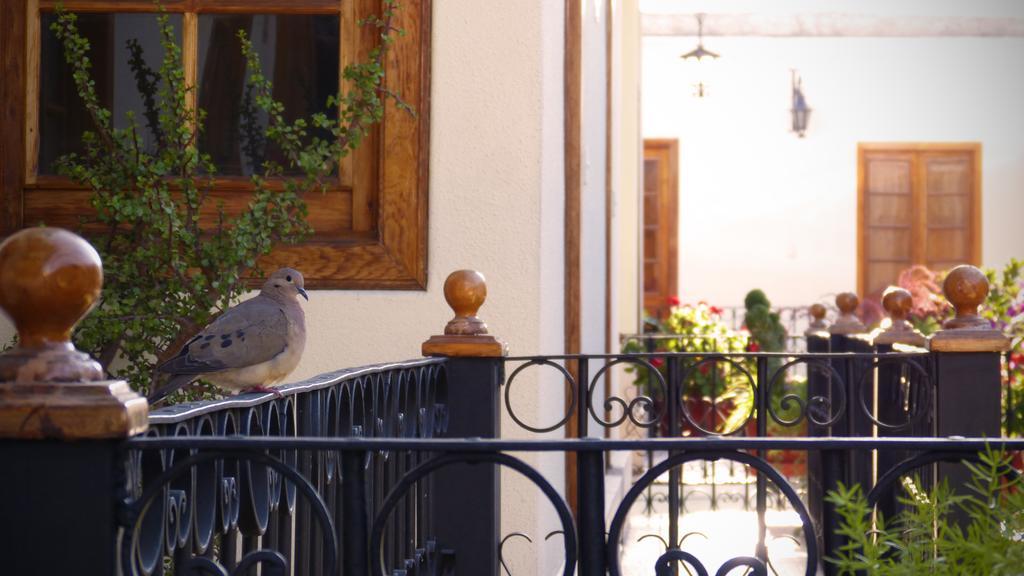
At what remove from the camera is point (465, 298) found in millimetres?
3420

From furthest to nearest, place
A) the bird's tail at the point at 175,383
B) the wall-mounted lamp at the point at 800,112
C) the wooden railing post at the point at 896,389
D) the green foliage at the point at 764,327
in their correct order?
the wall-mounted lamp at the point at 800,112
the green foliage at the point at 764,327
the wooden railing post at the point at 896,389
the bird's tail at the point at 175,383

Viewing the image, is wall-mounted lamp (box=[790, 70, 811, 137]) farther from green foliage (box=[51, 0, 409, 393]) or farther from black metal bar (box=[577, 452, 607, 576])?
black metal bar (box=[577, 452, 607, 576])

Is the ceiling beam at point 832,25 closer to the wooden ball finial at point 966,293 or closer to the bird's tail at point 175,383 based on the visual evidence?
the wooden ball finial at point 966,293

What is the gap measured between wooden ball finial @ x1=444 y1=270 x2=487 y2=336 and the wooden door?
580 inches

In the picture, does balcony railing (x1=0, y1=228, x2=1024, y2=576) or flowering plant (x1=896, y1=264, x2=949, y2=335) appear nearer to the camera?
balcony railing (x1=0, y1=228, x2=1024, y2=576)

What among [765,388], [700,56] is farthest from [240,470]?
[700,56]

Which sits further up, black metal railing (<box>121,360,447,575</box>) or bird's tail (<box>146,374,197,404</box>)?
bird's tail (<box>146,374,197,404</box>)

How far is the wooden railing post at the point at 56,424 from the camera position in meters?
1.54

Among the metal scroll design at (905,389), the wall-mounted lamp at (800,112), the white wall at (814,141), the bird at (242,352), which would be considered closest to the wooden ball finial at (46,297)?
the bird at (242,352)

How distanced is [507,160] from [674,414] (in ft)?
3.06

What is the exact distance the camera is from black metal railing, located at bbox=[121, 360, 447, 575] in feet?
5.56

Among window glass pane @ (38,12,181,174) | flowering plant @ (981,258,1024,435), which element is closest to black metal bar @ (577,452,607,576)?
window glass pane @ (38,12,181,174)

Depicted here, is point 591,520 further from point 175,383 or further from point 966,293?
point 966,293

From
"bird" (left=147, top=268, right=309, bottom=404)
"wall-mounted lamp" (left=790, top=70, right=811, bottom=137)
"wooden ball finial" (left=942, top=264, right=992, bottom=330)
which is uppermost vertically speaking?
"wall-mounted lamp" (left=790, top=70, right=811, bottom=137)
